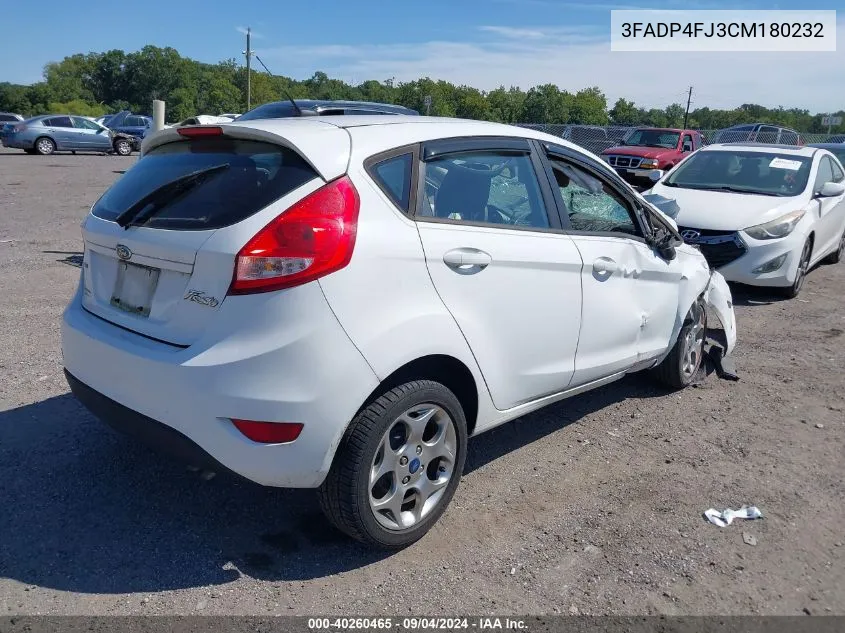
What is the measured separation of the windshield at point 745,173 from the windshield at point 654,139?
10.6 m

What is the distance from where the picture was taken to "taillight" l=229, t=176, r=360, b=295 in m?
2.57

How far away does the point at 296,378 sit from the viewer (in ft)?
8.39

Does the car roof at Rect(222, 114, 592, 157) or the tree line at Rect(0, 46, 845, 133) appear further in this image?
the tree line at Rect(0, 46, 845, 133)

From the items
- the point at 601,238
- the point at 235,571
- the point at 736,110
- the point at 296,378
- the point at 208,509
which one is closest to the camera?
the point at 296,378

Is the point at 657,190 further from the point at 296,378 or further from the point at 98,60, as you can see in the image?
the point at 98,60

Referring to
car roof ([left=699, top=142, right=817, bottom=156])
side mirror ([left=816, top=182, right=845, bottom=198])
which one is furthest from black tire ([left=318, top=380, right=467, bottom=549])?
car roof ([left=699, top=142, right=817, bottom=156])

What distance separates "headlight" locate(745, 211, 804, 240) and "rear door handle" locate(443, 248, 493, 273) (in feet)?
18.1

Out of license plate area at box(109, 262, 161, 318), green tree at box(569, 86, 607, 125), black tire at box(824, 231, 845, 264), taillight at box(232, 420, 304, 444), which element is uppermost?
green tree at box(569, 86, 607, 125)

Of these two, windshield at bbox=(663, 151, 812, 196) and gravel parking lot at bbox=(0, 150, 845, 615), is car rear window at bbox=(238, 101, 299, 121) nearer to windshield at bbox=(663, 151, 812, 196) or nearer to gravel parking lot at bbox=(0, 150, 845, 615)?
windshield at bbox=(663, 151, 812, 196)

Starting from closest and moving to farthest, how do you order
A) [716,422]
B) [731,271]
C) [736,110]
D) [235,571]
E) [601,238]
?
[235,571] → [601,238] → [716,422] → [731,271] → [736,110]

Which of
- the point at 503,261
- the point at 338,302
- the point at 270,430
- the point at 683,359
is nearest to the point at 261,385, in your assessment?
the point at 270,430

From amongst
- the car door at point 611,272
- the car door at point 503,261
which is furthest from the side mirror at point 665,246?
the car door at point 503,261

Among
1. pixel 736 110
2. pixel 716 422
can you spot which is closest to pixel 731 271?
pixel 716 422

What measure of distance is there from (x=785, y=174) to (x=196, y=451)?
8307 mm
